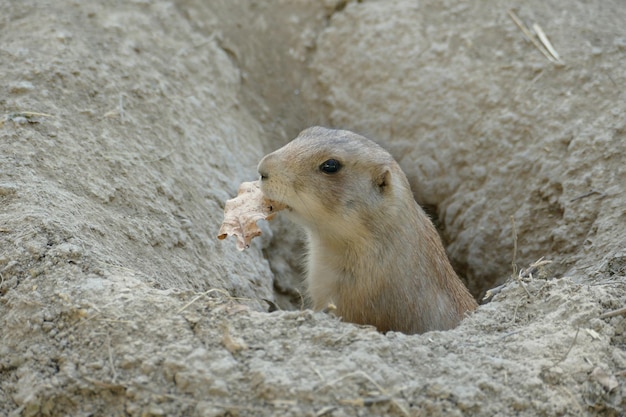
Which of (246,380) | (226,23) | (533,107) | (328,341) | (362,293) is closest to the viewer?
(246,380)

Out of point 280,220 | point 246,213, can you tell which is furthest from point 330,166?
→ point 280,220

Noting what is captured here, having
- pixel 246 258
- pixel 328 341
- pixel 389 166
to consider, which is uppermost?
pixel 389 166

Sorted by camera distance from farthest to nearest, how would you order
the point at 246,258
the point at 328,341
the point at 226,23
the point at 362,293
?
the point at 226,23, the point at 246,258, the point at 362,293, the point at 328,341

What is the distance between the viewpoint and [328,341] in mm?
4039

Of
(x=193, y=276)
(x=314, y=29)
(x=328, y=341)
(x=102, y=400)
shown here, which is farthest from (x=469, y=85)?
(x=102, y=400)

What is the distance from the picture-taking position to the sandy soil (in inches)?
152

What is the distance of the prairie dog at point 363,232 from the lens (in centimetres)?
551

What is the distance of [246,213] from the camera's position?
5.48 m

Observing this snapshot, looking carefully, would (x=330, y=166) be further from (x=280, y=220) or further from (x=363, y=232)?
(x=280, y=220)

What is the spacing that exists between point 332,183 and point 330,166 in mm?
127

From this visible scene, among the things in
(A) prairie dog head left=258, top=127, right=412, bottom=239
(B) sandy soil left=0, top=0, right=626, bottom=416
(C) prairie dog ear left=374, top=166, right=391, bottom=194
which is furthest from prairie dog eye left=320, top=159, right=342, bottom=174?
(B) sandy soil left=0, top=0, right=626, bottom=416

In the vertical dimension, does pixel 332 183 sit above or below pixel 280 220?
above

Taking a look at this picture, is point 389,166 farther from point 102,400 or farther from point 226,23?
point 226,23

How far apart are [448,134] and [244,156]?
2.03 metres
